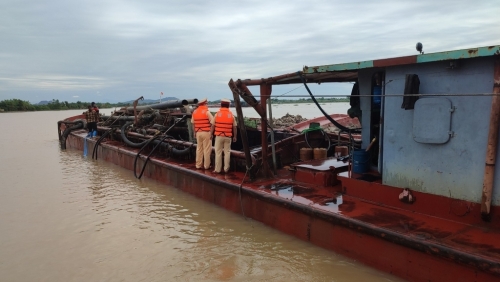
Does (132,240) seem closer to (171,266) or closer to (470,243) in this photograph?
(171,266)

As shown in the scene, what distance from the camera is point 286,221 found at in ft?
17.5

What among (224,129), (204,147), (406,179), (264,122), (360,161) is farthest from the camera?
(204,147)

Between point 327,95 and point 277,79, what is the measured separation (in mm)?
1266

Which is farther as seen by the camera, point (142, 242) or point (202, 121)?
point (202, 121)

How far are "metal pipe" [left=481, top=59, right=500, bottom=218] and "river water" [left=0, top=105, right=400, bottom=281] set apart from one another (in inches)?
49.3

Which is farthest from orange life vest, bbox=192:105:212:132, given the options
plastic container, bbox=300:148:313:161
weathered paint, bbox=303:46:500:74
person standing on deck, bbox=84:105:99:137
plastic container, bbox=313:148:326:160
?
person standing on deck, bbox=84:105:99:137

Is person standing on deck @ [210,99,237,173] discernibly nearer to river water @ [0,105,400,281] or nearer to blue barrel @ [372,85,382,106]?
river water @ [0,105,400,281]

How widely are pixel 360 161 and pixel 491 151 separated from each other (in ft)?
6.32

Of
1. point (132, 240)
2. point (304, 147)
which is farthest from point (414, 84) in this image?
point (132, 240)

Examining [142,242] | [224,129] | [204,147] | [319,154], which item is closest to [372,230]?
[319,154]

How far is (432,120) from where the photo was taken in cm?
430

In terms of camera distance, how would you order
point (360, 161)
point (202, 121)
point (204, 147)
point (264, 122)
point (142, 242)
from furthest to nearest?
point (204, 147) < point (202, 121) < point (264, 122) < point (142, 242) < point (360, 161)

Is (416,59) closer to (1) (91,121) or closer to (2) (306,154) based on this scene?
(2) (306,154)

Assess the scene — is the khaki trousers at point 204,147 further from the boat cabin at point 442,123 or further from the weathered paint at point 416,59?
the boat cabin at point 442,123
